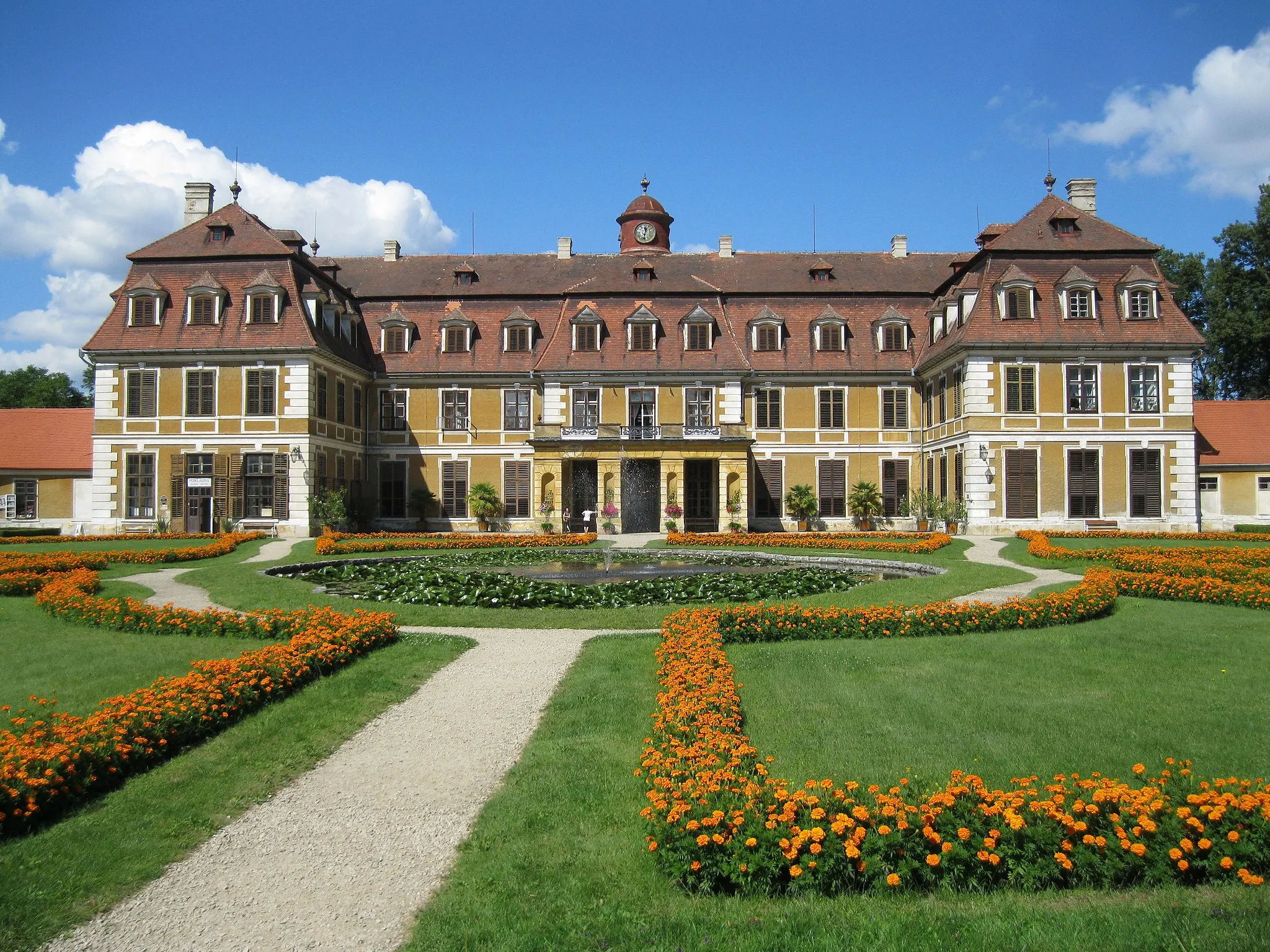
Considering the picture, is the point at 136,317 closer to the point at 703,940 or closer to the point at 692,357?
the point at 692,357

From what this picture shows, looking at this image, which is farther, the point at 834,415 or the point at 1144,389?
the point at 834,415

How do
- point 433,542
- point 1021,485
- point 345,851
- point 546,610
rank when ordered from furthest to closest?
1. point 1021,485
2. point 433,542
3. point 546,610
4. point 345,851

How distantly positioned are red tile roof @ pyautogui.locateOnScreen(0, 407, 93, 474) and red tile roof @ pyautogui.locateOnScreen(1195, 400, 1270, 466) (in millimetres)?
48726

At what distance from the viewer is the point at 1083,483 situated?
3462cm

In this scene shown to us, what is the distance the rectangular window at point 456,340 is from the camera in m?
41.8

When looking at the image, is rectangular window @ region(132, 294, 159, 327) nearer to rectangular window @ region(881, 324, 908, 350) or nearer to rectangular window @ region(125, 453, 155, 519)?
rectangular window @ region(125, 453, 155, 519)

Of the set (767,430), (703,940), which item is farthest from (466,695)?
(767,430)

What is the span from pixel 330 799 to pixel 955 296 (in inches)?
1370

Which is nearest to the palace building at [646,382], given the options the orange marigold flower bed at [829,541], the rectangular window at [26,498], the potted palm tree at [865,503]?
the potted palm tree at [865,503]

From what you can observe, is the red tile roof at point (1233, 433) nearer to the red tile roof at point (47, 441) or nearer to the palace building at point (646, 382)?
the palace building at point (646, 382)

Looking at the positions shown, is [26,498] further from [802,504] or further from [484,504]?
[802,504]

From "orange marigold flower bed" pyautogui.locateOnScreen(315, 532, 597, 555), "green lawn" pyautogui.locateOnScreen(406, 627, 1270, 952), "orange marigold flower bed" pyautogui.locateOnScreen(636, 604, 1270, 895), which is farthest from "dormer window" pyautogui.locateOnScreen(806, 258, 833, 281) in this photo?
"green lawn" pyautogui.locateOnScreen(406, 627, 1270, 952)

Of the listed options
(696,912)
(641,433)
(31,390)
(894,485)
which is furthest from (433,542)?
(31,390)

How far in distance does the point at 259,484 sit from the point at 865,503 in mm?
25414
